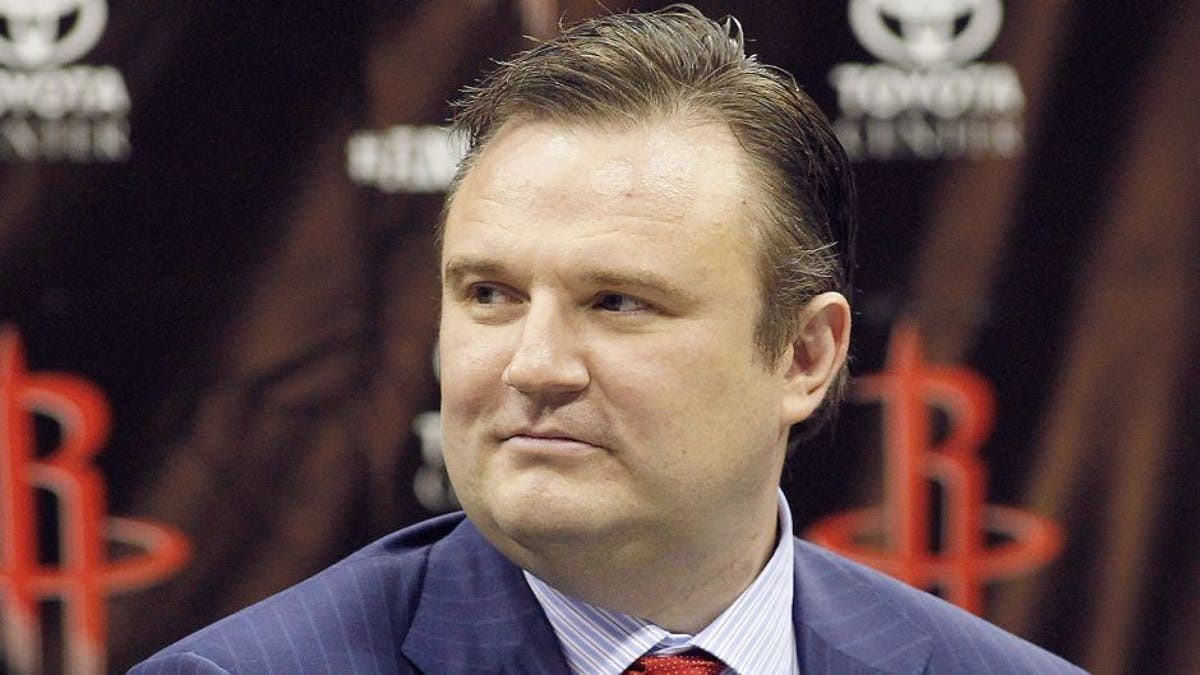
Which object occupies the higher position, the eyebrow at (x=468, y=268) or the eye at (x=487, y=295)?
the eyebrow at (x=468, y=268)

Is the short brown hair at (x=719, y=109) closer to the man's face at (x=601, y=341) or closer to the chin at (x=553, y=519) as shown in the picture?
the man's face at (x=601, y=341)

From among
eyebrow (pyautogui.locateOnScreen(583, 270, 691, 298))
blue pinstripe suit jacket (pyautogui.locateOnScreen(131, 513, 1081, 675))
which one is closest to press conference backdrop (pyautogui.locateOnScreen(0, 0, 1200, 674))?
blue pinstripe suit jacket (pyautogui.locateOnScreen(131, 513, 1081, 675))

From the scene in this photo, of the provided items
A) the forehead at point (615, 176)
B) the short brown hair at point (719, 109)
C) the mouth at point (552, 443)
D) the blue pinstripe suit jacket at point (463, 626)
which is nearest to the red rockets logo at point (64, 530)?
the blue pinstripe suit jacket at point (463, 626)

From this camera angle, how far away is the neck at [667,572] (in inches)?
70.6

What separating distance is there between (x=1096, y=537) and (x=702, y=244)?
164 centimetres

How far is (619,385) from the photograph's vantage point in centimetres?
174

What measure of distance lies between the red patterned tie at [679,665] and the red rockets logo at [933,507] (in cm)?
132

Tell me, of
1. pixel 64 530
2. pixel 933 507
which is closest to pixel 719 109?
Result: pixel 933 507

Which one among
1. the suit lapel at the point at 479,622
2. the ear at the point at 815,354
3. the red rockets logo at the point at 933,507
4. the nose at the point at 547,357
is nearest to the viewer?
the nose at the point at 547,357

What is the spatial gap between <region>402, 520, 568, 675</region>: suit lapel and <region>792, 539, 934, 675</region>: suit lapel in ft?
1.11

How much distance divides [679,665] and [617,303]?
408 mm

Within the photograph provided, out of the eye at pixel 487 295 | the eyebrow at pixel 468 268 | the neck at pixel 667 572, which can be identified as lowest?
the neck at pixel 667 572

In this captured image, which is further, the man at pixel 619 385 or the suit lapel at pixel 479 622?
the suit lapel at pixel 479 622

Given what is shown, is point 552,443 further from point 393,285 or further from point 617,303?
point 393,285
